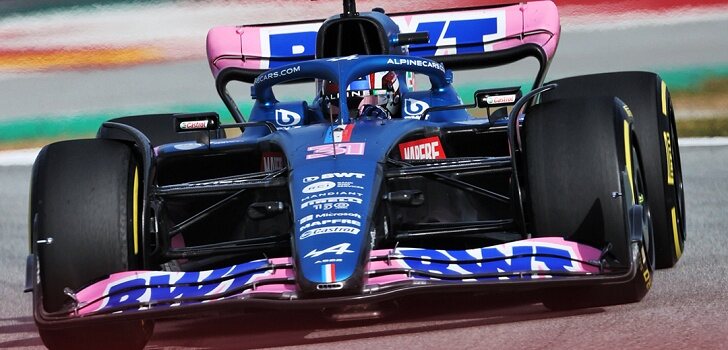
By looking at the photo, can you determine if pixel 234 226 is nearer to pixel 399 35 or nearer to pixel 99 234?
pixel 99 234

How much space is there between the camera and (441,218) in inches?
281

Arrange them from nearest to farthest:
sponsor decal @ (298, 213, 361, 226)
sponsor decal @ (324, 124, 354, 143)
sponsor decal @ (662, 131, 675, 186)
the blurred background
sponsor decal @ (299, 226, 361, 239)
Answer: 1. sponsor decal @ (299, 226, 361, 239)
2. sponsor decal @ (298, 213, 361, 226)
3. sponsor decal @ (324, 124, 354, 143)
4. sponsor decal @ (662, 131, 675, 186)
5. the blurred background

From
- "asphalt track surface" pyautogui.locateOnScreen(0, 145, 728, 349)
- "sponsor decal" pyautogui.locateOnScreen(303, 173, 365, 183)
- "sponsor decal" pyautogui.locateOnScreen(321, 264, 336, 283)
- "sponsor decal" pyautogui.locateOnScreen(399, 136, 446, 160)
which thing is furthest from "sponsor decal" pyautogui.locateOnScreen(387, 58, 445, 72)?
"sponsor decal" pyautogui.locateOnScreen(321, 264, 336, 283)

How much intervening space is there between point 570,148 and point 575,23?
9255mm

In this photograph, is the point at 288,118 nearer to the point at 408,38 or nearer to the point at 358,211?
the point at 408,38

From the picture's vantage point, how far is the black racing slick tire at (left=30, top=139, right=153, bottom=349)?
621 cm

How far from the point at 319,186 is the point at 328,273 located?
693mm

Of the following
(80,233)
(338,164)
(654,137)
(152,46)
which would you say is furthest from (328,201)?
(152,46)

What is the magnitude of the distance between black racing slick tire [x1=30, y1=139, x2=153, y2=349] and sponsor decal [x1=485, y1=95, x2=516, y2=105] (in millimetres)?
1759

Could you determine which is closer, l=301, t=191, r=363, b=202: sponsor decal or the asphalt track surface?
the asphalt track surface

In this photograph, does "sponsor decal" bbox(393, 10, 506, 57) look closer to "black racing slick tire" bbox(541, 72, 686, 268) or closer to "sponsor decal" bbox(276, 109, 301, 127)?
"sponsor decal" bbox(276, 109, 301, 127)

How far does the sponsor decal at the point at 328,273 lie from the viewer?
577cm

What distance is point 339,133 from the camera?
279 inches

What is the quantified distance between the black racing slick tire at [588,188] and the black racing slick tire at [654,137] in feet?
3.32
